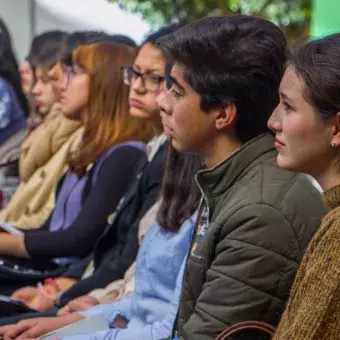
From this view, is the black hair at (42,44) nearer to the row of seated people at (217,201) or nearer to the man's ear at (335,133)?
the row of seated people at (217,201)

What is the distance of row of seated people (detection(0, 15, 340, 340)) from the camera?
7.93 feet

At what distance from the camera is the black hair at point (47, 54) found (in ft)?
20.0

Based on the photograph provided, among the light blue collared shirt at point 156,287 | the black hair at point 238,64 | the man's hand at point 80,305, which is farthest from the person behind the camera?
the man's hand at point 80,305

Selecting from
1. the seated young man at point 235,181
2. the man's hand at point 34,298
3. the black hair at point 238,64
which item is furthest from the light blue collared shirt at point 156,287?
the man's hand at point 34,298

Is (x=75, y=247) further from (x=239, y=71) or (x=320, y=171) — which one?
(x=320, y=171)

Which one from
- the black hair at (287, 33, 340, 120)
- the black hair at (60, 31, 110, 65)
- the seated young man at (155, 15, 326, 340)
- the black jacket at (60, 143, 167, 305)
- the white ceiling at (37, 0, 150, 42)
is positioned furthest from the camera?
the white ceiling at (37, 0, 150, 42)

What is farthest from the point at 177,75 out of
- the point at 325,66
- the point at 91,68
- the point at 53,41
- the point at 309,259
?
the point at 53,41

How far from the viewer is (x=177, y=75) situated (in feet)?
9.96

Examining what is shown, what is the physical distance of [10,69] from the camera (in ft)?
21.2

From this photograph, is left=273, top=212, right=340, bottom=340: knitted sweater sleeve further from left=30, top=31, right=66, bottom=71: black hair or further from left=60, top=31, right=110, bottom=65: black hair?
left=30, top=31, right=66, bottom=71: black hair

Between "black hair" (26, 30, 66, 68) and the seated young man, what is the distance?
3189 millimetres

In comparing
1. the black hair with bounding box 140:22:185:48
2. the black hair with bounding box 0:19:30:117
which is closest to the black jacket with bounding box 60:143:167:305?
the black hair with bounding box 140:22:185:48

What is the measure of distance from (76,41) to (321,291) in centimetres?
342

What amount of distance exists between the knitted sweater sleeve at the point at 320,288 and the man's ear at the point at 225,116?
772 millimetres
